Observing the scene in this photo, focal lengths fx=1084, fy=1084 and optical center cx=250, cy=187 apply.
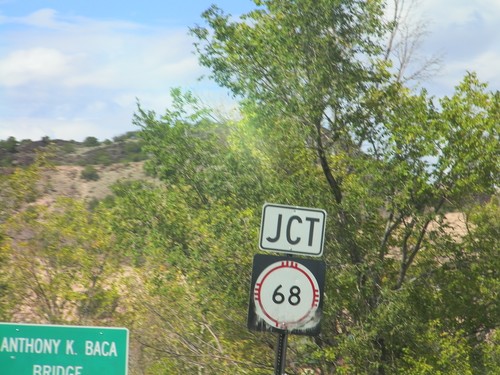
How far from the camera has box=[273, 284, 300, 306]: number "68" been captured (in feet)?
29.4

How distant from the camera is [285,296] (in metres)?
8.98

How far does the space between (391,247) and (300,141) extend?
3.94 m

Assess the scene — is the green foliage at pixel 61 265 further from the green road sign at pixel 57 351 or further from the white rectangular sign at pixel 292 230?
the green road sign at pixel 57 351

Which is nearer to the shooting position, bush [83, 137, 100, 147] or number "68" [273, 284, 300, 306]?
number "68" [273, 284, 300, 306]

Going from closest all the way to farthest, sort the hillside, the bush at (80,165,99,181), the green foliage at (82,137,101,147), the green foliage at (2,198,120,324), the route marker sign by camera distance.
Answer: the route marker sign, the green foliage at (2,198,120,324), the hillside, the bush at (80,165,99,181), the green foliage at (82,137,101,147)

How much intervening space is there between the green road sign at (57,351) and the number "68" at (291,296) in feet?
5.48

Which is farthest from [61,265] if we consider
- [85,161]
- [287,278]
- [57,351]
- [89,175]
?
[85,161]

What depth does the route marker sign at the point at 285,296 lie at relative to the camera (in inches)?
351

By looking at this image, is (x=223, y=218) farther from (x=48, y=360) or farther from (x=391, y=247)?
(x=48, y=360)

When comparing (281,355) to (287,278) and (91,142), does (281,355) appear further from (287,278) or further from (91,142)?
(91,142)

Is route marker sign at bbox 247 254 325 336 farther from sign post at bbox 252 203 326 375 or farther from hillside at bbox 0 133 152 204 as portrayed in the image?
hillside at bbox 0 133 152 204

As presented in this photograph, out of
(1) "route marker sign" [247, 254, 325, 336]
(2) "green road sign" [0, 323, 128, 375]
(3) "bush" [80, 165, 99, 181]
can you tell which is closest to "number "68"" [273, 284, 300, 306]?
(1) "route marker sign" [247, 254, 325, 336]

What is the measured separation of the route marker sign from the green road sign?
5.09 ft

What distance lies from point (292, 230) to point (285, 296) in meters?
0.58
